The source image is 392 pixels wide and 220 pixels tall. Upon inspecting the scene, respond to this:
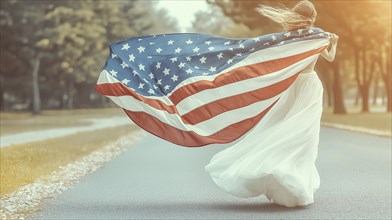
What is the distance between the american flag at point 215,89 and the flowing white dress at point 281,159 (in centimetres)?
29

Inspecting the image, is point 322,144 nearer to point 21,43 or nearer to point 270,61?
point 270,61

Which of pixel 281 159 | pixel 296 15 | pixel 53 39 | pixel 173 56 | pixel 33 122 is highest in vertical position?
pixel 296 15

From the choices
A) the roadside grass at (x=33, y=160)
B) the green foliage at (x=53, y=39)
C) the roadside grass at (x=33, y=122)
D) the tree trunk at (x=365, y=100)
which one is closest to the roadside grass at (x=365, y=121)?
the tree trunk at (x=365, y=100)

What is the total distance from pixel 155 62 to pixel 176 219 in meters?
2.05

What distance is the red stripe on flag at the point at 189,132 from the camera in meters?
8.16

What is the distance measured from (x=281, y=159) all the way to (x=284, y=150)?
12 centimetres

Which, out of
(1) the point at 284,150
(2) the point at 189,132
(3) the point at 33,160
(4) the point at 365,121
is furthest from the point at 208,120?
(4) the point at 365,121

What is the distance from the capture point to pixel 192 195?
9.34 metres

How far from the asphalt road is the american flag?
88 cm

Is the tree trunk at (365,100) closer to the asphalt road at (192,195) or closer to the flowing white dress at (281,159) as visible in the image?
the asphalt road at (192,195)

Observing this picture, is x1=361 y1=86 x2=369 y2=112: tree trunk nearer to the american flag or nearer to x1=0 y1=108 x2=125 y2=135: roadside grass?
x1=0 y1=108 x2=125 y2=135: roadside grass

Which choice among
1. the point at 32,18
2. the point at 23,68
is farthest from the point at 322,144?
the point at 23,68

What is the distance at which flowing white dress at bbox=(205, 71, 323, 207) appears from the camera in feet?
24.5

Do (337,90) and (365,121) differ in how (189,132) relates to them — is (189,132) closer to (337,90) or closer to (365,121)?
(365,121)
